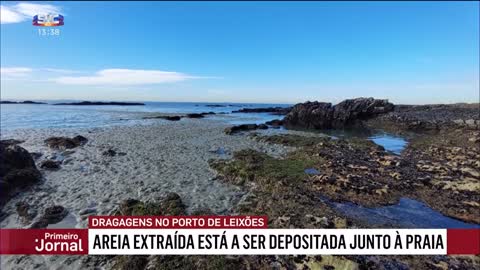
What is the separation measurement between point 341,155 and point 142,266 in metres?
18.0

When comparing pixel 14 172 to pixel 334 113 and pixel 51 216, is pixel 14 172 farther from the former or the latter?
pixel 334 113

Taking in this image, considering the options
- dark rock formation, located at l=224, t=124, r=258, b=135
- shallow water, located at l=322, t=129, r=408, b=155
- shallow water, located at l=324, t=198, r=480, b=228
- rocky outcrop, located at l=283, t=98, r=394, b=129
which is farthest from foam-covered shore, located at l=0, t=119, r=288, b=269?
rocky outcrop, located at l=283, t=98, r=394, b=129

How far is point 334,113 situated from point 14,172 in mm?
50771

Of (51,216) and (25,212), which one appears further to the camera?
(25,212)

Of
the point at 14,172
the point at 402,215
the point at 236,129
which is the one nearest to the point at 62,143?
the point at 14,172

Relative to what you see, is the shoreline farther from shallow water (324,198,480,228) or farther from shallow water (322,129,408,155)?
shallow water (322,129,408,155)

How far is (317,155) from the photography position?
21453mm

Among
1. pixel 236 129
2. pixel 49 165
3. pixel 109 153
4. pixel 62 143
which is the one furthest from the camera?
pixel 236 129

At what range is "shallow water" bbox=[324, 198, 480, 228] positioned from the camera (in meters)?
10.4

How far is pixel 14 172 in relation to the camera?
1401 centimetres

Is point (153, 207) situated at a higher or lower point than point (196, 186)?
lower

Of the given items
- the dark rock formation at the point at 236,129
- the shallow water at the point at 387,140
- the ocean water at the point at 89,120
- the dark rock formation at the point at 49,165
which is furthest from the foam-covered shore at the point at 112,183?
the ocean water at the point at 89,120

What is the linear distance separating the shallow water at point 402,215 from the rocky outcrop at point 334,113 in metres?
39.0

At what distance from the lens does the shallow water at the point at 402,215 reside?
10.4 metres
